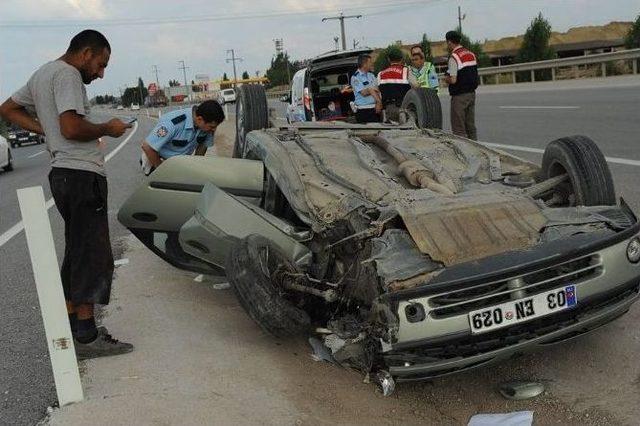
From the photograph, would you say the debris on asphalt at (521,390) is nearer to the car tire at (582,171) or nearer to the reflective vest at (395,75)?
the car tire at (582,171)

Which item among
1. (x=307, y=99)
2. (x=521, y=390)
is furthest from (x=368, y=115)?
(x=521, y=390)

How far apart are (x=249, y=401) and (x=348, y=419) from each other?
1.59 ft

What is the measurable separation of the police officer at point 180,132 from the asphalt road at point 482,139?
1.46 meters

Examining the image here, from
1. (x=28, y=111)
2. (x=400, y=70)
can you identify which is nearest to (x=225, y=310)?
(x=28, y=111)

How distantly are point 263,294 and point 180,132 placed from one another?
2.43 metres

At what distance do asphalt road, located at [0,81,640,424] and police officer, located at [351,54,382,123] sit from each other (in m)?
2.23

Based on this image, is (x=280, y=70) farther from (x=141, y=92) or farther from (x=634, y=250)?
(x=634, y=250)

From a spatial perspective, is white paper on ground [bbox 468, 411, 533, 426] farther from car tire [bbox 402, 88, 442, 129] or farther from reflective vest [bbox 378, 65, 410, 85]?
reflective vest [bbox 378, 65, 410, 85]

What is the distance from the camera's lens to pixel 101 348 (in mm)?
3562

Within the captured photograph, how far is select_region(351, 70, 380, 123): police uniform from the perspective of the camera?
9.33 m

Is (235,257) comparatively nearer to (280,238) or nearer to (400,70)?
(280,238)

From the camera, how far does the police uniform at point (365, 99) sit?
933 cm

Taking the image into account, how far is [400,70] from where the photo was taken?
8.82 m

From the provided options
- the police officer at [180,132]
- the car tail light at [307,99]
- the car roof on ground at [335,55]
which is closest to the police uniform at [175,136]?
the police officer at [180,132]
